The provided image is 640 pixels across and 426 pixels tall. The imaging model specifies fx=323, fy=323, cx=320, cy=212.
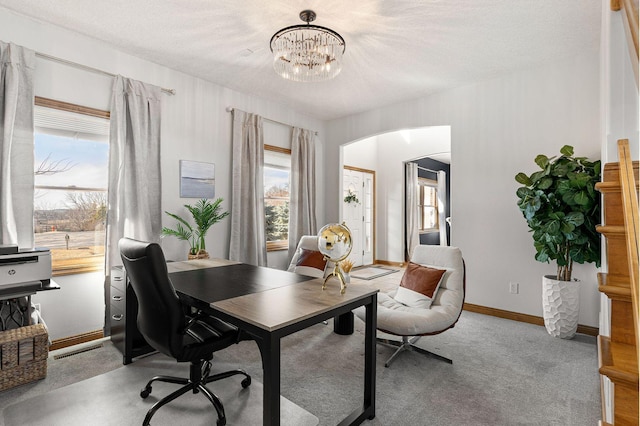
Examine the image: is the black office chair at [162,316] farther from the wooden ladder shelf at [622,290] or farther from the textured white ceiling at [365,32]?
the textured white ceiling at [365,32]

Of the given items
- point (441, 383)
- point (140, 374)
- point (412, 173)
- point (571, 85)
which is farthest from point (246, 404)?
point (412, 173)

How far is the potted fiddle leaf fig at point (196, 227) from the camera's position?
3.59m

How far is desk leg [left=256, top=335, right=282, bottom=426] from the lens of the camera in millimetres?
1375

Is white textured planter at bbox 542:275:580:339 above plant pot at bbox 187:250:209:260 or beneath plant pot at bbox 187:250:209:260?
beneath

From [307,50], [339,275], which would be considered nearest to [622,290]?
[339,275]

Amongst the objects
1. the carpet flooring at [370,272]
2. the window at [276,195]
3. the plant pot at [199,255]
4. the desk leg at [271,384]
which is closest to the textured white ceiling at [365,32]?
the window at [276,195]

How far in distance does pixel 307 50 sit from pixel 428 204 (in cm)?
663

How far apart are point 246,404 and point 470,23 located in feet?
11.3

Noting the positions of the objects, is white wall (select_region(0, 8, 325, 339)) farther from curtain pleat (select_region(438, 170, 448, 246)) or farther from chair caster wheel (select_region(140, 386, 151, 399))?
curtain pleat (select_region(438, 170, 448, 246))

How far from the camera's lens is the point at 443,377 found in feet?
7.93

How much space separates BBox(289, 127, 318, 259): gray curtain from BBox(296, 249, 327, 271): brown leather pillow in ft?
3.95

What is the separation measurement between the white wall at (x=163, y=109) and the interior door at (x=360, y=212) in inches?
81.0

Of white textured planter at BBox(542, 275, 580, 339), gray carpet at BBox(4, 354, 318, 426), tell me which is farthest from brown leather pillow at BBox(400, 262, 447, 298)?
gray carpet at BBox(4, 354, 318, 426)

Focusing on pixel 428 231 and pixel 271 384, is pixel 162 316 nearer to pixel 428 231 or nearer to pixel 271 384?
pixel 271 384
